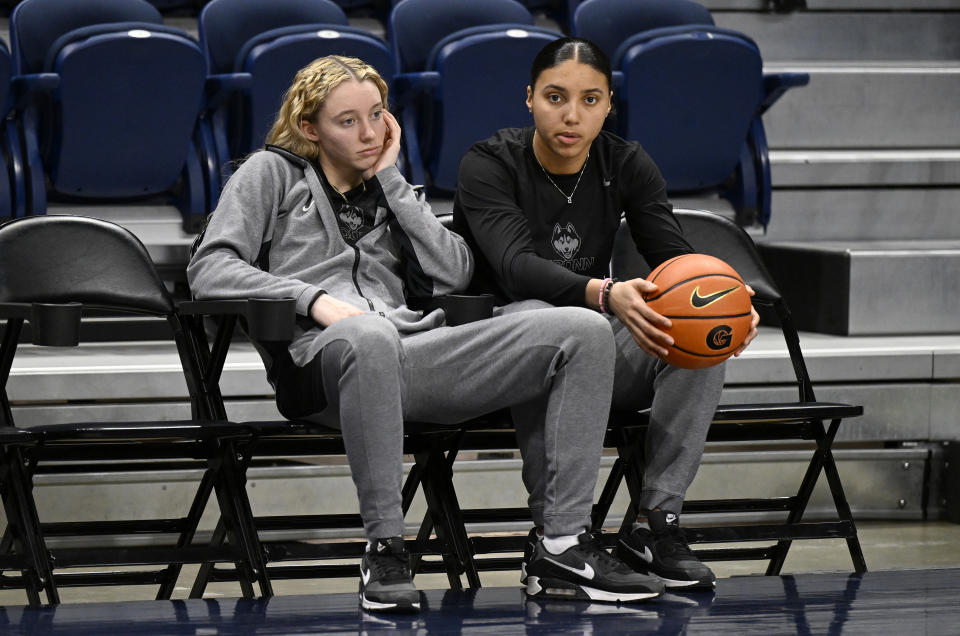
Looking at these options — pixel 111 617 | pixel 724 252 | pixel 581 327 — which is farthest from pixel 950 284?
pixel 111 617

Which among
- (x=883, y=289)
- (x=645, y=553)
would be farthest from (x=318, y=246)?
(x=883, y=289)

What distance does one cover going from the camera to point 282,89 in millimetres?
3967

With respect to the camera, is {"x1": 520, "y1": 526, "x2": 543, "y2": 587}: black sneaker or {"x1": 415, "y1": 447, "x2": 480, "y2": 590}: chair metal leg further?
{"x1": 415, "y1": 447, "x2": 480, "y2": 590}: chair metal leg

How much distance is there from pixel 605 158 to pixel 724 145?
1.65 m

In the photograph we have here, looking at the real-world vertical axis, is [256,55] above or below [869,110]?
above

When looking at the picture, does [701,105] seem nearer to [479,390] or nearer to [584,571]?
[479,390]

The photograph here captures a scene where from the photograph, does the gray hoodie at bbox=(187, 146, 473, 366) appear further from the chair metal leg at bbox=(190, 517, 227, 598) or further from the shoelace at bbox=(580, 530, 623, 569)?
the shoelace at bbox=(580, 530, 623, 569)

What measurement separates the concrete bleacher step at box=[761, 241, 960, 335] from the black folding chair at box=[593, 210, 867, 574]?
3.76ft

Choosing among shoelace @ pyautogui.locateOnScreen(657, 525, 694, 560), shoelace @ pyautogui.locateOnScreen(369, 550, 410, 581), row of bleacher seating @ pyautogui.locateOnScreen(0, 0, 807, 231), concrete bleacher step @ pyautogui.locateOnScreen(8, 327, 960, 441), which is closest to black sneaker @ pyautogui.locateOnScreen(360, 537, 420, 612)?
shoelace @ pyautogui.locateOnScreen(369, 550, 410, 581)

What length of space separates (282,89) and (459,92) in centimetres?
51

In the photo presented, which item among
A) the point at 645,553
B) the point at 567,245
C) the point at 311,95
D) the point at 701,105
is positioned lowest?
the point at 645,553

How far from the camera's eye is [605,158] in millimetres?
2742

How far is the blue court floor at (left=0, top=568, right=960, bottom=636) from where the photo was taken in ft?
7.18

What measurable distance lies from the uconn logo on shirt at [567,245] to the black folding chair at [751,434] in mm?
272
